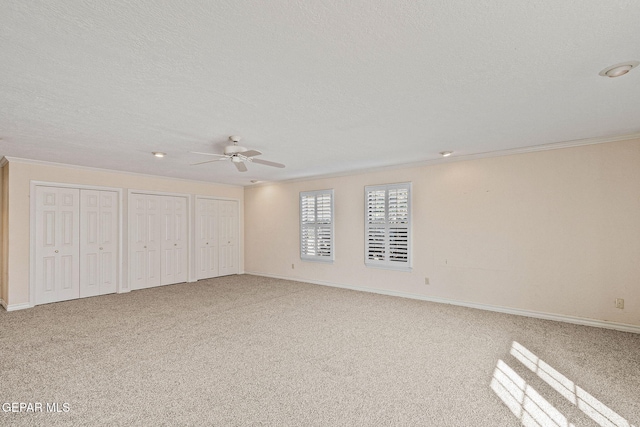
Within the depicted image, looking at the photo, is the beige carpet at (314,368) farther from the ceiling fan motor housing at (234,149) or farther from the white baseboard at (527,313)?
the ceiling fan motor housing at (234,149)

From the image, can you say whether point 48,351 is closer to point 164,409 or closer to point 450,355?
point 164,409

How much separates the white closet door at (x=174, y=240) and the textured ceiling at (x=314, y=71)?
2977 millimetres

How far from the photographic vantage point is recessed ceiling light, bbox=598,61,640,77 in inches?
78.5

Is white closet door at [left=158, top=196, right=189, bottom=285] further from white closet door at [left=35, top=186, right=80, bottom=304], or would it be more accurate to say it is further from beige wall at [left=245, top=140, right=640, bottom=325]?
beige wall at [left=245, top=140, right=640, bottom=325]

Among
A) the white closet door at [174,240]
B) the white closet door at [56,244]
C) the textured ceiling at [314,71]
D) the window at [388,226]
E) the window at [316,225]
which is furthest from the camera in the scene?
the white closet door at [174,240]

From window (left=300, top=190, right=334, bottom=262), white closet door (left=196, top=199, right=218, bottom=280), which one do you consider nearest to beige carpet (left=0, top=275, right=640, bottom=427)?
window (left=300, top=190, right=334, bottom=262)

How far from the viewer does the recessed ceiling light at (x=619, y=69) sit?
199 cm

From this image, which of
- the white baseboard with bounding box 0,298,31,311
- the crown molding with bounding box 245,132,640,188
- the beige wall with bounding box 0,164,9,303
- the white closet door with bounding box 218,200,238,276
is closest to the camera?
the crown molding with bounding box 245,132,640,188

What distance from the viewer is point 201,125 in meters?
3.12

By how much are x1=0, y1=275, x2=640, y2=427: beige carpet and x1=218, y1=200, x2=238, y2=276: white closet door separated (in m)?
3.21

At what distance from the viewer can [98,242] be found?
5.62m

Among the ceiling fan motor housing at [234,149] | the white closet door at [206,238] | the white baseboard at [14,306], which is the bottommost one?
the white baseboard at [14,306]

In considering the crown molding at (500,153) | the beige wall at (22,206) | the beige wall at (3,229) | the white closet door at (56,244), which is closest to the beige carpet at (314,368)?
the beige wall at (22,206)

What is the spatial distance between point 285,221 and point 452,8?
19.9 ft
